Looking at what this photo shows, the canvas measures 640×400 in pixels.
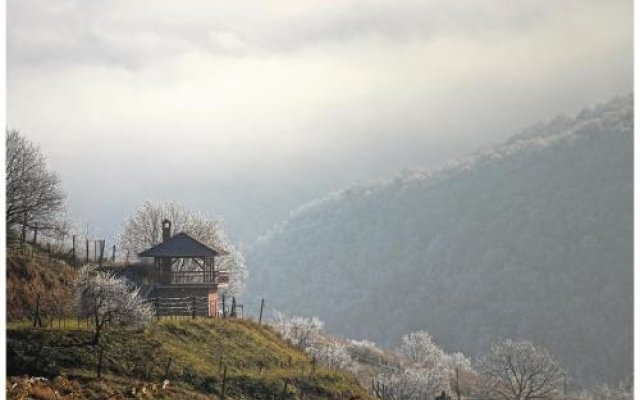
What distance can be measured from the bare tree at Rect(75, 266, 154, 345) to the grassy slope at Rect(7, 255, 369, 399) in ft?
0.67

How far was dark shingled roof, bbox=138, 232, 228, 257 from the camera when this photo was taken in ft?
55.9

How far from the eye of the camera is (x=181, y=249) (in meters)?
17.2

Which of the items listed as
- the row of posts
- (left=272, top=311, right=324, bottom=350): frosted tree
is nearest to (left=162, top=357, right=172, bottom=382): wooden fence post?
the row of posts

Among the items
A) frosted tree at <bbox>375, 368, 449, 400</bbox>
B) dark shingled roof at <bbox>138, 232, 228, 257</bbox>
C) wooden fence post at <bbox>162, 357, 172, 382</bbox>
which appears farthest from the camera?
frosted tree at <bbox>375, 368, 449, 400</bbox>

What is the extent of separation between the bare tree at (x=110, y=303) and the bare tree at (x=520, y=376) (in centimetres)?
896

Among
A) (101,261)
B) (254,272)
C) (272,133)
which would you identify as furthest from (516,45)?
(101,261)

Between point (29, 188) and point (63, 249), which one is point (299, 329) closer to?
point (63, 249)

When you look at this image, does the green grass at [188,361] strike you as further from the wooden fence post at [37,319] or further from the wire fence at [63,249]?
the wire fence at [63,249]

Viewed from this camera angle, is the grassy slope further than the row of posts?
No

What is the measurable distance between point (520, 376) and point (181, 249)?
32.2ft

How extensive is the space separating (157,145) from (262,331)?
17.9 feet

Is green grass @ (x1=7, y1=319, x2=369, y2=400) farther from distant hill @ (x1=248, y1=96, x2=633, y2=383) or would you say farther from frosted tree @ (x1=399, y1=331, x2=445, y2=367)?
distant hill @ (x1=248, y1=96, x2=633, y2=383)

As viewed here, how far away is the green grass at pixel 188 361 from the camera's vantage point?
14.1 meters

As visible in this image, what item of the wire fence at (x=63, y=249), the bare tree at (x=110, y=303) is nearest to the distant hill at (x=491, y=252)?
the wire fence at (x=63, y=249)
